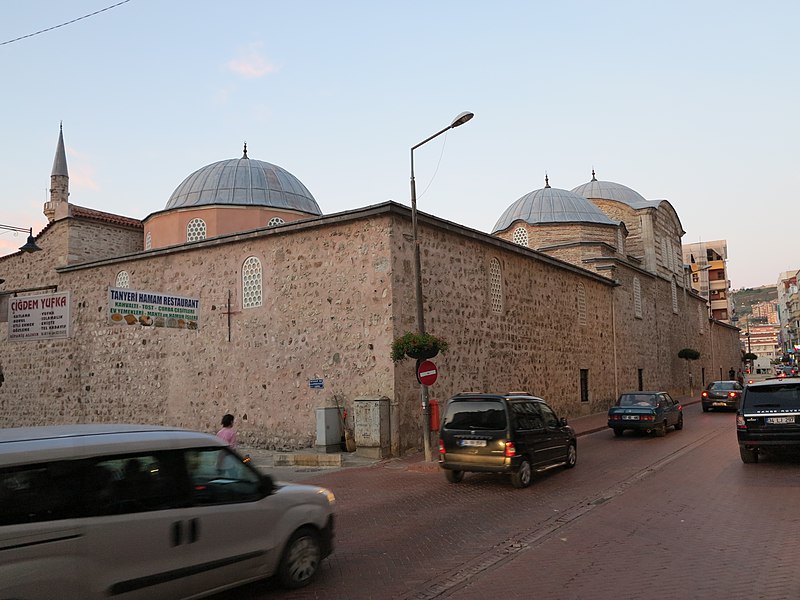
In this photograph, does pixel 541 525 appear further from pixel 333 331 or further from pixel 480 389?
pixel 480 389

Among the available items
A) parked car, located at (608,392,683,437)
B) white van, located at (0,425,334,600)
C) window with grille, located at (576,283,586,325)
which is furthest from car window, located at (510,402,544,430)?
window with grille, located at (576,283,586,325)

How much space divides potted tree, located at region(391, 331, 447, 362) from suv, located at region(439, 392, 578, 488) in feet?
7.82

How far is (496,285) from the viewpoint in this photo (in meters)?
20.9

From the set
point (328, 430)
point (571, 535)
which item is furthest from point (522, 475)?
point (328, 430)

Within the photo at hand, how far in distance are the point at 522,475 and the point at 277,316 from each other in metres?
9.27

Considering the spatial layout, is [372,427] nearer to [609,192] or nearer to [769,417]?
[769,417]

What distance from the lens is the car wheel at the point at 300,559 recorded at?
586cm

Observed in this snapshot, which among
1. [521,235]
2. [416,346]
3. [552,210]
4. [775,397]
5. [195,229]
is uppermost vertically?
[552,210]

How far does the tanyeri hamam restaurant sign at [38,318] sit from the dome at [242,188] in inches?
351

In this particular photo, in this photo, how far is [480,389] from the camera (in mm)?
19047

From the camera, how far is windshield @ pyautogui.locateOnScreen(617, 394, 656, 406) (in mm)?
19219

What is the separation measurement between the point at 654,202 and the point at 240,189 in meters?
29.4

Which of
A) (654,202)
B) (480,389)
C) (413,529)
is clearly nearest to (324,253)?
(480,389)

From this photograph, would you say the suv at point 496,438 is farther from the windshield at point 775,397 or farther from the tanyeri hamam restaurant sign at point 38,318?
the tanyeri hamam restaurant sign at point 38,318
